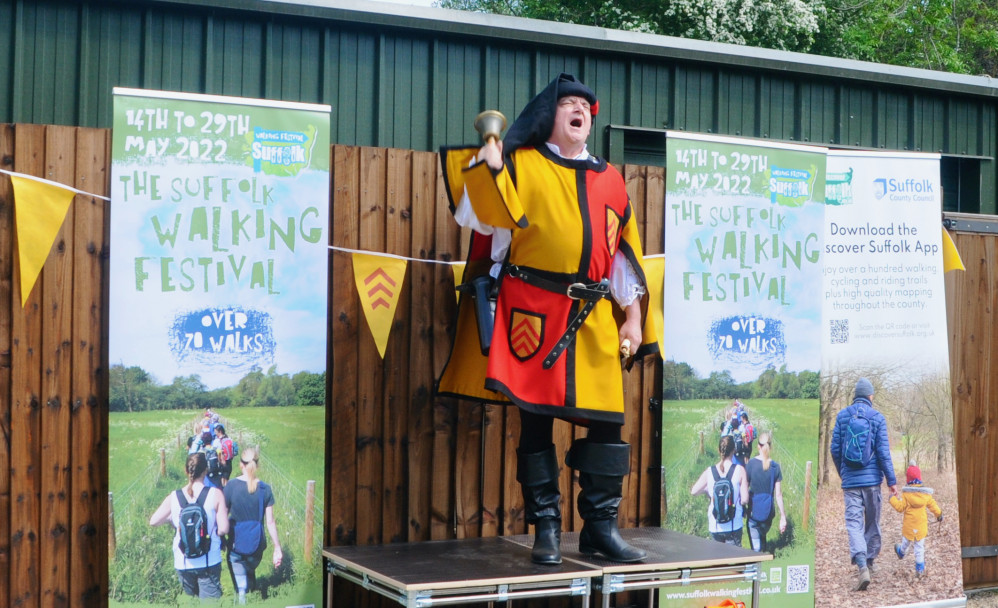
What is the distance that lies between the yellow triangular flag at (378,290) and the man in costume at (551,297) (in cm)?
32

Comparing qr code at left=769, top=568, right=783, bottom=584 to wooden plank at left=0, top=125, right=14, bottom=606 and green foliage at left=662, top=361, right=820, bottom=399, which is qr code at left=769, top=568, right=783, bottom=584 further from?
wooden plank at left=0, top=125, right=14, bottom=606

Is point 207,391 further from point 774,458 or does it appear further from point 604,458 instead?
point 774,458

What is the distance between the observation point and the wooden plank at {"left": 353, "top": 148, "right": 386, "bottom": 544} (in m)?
4.23

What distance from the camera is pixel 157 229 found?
3811mm

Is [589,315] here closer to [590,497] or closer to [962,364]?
[590,497]

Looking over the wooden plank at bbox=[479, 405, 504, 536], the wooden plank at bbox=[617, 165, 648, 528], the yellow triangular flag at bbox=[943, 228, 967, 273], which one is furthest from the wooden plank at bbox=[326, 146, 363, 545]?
the yellow triangular flag at bbox=[943, 228, 967, 273]

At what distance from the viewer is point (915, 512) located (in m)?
5.28

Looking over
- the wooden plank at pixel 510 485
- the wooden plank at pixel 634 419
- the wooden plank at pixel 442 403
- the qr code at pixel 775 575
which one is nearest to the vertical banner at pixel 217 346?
the wooden plank at pixel 442 403

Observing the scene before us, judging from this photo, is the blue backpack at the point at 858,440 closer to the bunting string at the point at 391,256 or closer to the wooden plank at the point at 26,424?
the bunting string at the point at 391,256

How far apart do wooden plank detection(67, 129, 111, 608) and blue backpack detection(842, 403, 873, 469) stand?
337 cm

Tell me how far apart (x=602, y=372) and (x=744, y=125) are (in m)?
3.58

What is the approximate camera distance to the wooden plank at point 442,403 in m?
4.37

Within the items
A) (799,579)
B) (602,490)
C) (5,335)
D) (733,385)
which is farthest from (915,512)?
(5,335)

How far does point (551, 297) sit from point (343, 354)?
0.89 m
